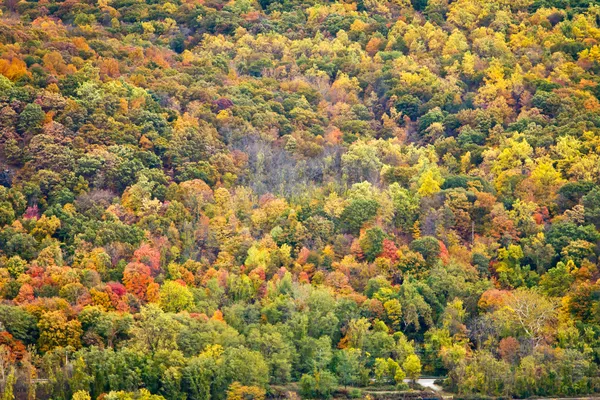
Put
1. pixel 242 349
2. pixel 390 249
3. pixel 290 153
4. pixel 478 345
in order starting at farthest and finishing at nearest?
1. pixel 290 153
2. pixel 390 249
3. pixel 478 345
4. pixel 242 349

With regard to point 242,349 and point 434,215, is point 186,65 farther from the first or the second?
point 242,349

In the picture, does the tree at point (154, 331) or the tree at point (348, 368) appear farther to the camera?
the tree at point (348, 368)

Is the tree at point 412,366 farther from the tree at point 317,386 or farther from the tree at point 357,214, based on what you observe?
the tree at point 357,214

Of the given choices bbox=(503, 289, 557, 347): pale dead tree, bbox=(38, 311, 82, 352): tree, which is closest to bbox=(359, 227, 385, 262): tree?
bbox=(503, 289, 557, 347): pale dead tree

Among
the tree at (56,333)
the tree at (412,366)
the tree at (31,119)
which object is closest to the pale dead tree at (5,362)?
the tree at (56,333)

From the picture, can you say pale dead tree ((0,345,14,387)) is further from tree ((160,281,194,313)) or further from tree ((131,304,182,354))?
tree ((160,281,194,313))

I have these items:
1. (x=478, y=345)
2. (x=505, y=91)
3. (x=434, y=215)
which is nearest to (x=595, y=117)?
(x=505, y=91)
